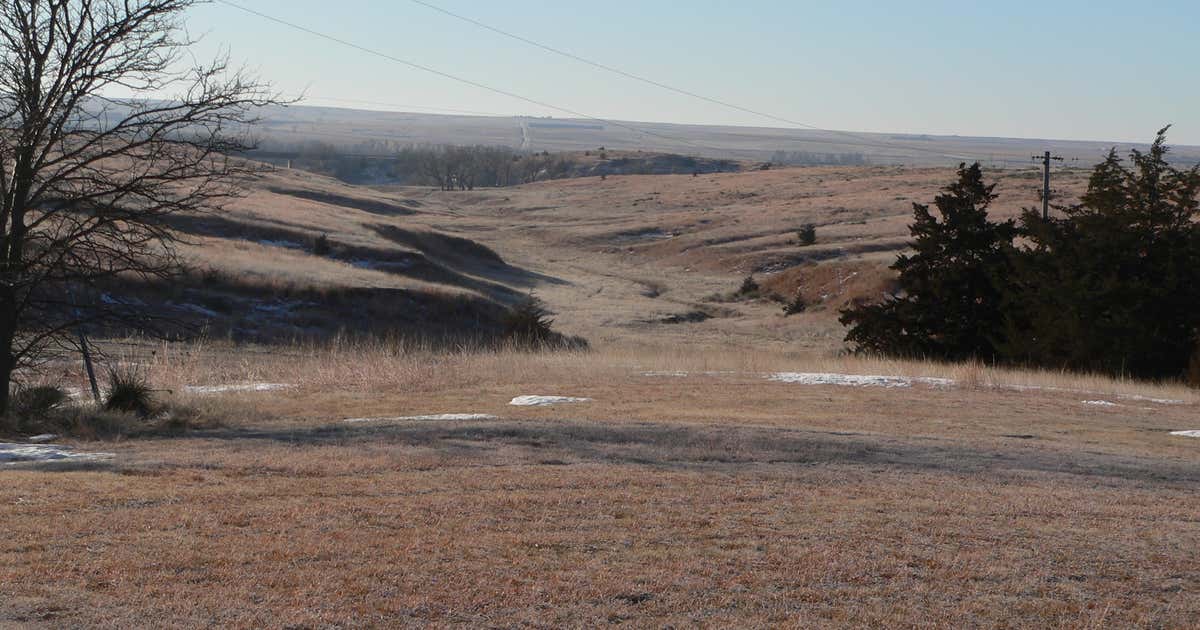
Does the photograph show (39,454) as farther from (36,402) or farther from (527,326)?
(527,326)

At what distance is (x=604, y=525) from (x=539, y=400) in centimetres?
902

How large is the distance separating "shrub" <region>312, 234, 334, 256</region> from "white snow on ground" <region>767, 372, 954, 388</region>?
29.2 m

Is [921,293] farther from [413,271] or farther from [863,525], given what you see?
[863,525]

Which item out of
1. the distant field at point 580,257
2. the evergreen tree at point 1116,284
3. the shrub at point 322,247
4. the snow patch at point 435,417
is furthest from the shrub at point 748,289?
the snow patch at point 435,417

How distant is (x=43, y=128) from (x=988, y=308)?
92.1 feet

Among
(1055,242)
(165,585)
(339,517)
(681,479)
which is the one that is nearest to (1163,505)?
(681,479)

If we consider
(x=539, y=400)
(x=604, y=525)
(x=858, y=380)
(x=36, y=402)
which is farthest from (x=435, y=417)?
(x=858, y=380)

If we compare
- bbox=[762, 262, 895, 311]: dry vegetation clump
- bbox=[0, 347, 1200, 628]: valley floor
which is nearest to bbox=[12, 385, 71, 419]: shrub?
bbox=[0, 347, 1200, 628]: valley floor

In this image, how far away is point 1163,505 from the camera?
31.0 feet

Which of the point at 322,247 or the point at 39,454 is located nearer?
the point at 39,454

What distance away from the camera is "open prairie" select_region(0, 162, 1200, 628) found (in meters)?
6.18

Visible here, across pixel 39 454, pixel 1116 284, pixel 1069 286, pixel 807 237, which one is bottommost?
pixel 807 237

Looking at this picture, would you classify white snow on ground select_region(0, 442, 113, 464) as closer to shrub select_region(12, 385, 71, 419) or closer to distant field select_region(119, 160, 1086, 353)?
shrub select_region(12, 385, 71, 419)

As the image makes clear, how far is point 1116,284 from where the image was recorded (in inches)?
1208
